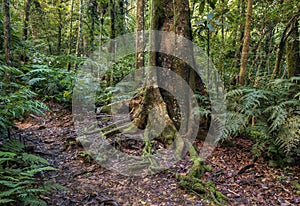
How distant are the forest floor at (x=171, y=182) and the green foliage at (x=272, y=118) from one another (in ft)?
1.06

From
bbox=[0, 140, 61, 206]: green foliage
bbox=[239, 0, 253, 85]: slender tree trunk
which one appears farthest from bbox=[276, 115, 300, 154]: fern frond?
bbox=[0, 140, 61, 206]: green foliage

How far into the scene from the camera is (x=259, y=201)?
3104 mm

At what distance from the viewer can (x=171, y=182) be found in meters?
A: 3.62

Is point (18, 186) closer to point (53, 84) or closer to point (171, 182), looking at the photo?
point (171, 182)

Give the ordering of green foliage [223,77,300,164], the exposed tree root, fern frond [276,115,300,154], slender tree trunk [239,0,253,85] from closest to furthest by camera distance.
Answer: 1. the exposed tree root
2. fern frond [276,115,300,154]
3. green foliage [223,77,300,164]
4. slender tree trunk [239,0,253,85]

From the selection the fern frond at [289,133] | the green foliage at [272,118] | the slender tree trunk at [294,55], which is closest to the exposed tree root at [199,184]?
the green foliage at [272,118]

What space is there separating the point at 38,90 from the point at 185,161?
6635mm

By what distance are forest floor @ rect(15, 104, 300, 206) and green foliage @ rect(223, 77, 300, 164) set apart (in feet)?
1.06

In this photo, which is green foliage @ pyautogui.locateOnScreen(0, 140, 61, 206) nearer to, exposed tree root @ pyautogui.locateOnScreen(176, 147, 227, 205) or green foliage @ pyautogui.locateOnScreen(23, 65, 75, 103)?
exposed tree root @ pyautogui.locateOnScreen(176, 147, 227, 205)

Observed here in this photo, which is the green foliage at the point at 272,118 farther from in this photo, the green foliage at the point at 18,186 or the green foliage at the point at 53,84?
the green foliage at the point at 53,84

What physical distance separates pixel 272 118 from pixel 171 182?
6.42 ft

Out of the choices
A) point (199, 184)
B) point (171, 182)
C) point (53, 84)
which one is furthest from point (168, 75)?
point (53, 84)

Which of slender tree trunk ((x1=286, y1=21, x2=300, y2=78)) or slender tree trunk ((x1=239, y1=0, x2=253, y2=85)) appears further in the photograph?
slender tree trunk ((x1=286, y1=21, x2=300, y2=78))

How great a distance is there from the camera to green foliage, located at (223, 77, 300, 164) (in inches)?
137
